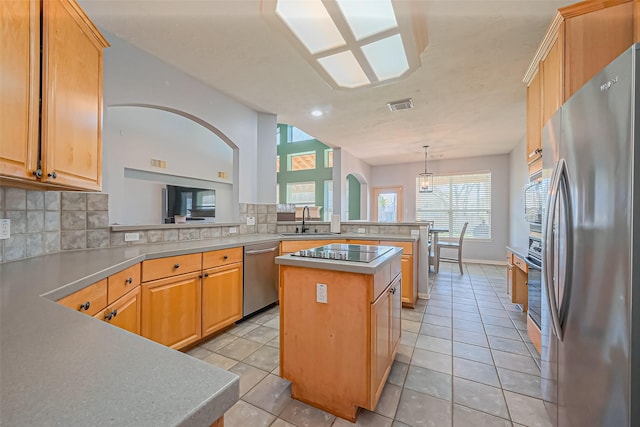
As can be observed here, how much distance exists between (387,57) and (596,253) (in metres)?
2.05

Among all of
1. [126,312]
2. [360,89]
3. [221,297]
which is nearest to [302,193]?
[360,89]

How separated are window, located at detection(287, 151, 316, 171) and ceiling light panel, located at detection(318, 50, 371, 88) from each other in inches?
225

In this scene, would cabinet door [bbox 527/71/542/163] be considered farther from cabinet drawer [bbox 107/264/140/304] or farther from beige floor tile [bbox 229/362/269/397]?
cabinet drawer [bbox 107/264/140/304]

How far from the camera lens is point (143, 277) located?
5.96ft

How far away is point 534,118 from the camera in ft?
7.67

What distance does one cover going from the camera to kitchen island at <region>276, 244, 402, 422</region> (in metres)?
1.44

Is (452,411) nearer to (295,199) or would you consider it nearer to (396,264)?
(396,264)

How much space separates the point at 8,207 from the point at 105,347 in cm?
164

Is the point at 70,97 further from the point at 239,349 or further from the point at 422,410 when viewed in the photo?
the point at 422,410

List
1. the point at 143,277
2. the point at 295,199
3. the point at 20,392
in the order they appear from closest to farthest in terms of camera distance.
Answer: the point at 20,392, the point at 143,277, the point at 295,199

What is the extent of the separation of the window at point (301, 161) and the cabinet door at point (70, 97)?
692 cm

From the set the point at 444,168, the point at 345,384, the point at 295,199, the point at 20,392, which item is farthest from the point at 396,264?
the point at 295,199

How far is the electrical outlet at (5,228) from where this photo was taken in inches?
56.6

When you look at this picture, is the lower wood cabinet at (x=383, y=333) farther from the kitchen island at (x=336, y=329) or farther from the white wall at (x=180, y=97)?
the white wall at (x=180, y=97)
